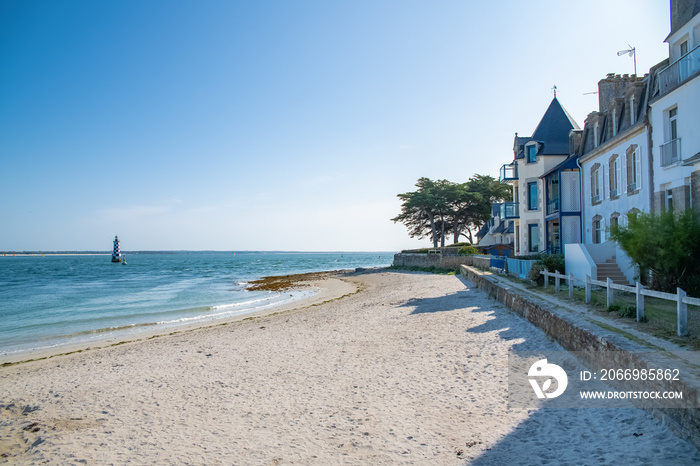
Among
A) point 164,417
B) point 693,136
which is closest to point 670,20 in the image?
point 693,136

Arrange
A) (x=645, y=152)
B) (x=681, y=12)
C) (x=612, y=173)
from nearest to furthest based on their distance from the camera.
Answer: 1. (x=681, y=12)
2. (x=645, y=152)
3. (x=612, y=173)

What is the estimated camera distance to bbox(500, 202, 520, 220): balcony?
97.0ft

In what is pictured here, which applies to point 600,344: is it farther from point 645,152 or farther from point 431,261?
point 431,261

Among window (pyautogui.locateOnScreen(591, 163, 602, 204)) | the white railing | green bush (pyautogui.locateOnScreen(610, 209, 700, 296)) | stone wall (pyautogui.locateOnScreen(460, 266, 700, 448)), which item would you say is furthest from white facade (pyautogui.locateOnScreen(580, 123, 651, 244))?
stone wall (pyautogui.locateOnScreen(460, 266, 700, 448))

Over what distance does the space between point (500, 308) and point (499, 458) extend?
1062cm

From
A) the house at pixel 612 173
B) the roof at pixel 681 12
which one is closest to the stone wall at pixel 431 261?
the house at pixel 612 173

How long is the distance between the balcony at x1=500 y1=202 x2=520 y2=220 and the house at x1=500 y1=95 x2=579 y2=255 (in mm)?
714

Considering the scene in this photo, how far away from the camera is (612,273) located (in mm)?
15180

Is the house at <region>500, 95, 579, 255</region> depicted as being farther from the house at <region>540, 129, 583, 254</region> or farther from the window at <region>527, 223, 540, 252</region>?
the house at <region>540, 129, 583, 254</region>

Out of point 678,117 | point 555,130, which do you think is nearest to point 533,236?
point 555,130

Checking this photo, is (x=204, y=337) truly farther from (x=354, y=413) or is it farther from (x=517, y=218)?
(x=517, y=218)

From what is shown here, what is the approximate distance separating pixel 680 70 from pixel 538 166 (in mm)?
14326

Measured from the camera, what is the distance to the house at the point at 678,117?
11.9 m

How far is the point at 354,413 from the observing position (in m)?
6.68
